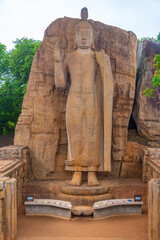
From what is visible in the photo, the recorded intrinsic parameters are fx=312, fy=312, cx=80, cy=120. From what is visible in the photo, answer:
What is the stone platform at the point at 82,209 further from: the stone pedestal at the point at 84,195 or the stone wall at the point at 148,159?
the stone wall at the point at 148,159

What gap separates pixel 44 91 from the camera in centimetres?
797

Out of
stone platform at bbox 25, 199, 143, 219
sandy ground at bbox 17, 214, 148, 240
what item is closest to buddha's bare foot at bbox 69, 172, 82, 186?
stone platform at bbox 25, 199, 143, 219

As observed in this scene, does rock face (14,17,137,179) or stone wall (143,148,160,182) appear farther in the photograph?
rock face (14,17,137,179)

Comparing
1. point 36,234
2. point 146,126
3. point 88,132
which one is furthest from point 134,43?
point 36,234

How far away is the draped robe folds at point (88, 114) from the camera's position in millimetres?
7062

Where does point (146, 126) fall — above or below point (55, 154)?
above

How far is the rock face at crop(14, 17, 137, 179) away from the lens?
7832 mm

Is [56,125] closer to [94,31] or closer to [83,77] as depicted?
[83,77]

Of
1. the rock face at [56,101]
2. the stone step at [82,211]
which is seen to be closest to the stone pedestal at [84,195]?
the stone step at [82,211]

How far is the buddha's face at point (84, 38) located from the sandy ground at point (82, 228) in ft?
12.8

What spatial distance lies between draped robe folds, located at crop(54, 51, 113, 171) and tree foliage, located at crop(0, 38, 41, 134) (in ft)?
18.2

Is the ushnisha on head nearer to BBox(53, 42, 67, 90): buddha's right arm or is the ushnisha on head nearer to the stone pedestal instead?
BBox(53, 42, 67, 90): buddha's right arm

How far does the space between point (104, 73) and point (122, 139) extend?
1.90m

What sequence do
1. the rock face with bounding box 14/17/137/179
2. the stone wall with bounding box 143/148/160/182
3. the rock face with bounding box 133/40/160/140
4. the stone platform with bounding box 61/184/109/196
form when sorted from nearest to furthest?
the stone platform with bounding box 61/184/109/196 → the stone wall with bounding box 143/148/160/182 → the rock face with bounding box 14/17/137/179 → the rock face with bounding box 133/40/160/140
